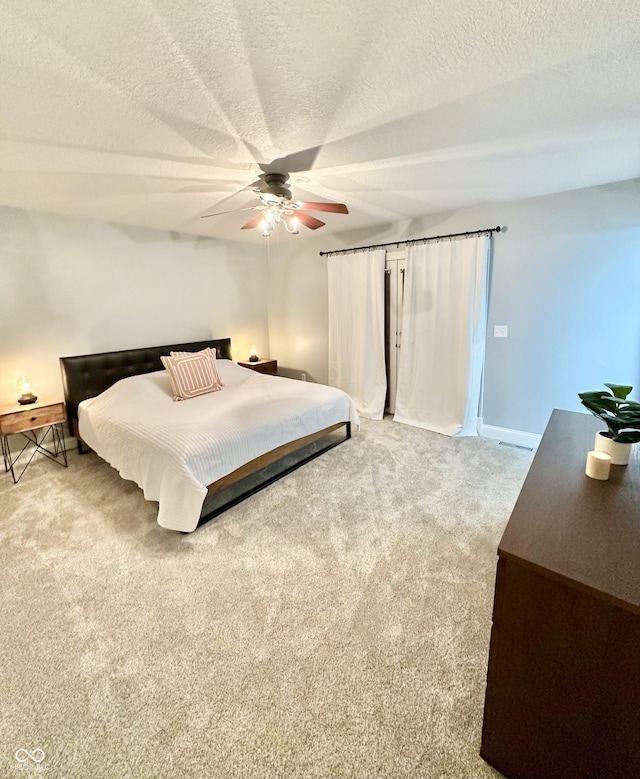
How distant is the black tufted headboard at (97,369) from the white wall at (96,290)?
0.44 feet

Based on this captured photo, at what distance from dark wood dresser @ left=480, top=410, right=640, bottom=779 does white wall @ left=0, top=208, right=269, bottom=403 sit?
157 inches

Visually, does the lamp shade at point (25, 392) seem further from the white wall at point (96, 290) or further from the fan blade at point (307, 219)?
the fan blade at point (307, 219)

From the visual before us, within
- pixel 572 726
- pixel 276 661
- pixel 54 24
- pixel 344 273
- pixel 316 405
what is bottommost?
pixel 276 661

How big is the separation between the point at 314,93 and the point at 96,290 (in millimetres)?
3047

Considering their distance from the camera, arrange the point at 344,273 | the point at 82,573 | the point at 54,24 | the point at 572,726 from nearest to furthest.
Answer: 1. the point at 572,726
2. the point at 54,24
3. the point at 82,573
4. the point at 344,273

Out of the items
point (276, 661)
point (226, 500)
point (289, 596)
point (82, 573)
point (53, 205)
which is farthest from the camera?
point (53, 205)

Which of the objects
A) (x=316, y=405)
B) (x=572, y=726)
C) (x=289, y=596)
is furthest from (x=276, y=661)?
(x=316, y=405)

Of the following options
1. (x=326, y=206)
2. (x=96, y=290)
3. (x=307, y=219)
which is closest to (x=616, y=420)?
(x=326, y=206)

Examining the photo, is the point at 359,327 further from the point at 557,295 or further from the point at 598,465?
the point at 598,465

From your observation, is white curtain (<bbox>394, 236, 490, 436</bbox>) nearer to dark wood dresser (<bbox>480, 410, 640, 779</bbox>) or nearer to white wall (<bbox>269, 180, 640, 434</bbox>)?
white wall (<bbox>269, 180, 640, 434</bbox>)

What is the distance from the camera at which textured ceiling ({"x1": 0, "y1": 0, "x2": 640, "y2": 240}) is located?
1153 millimetres

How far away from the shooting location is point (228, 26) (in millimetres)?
1172

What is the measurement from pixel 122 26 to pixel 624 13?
1.66 meters

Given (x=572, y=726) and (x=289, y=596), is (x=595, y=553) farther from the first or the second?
(x=289, y=596)
